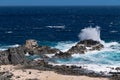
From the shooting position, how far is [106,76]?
52.3m

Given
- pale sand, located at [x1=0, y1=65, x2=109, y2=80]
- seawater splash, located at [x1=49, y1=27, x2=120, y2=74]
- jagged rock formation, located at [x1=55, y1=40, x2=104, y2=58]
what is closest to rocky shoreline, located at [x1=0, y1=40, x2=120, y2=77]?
jagged rock formation, located at [x1=55, y1=40, x2=104, y2=58]

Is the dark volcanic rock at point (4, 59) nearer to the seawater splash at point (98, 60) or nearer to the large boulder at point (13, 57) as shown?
the large boulder at point (13, 57)

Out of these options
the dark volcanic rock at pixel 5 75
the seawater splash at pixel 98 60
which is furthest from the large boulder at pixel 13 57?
the dark volcanic rock at pixel 5 75

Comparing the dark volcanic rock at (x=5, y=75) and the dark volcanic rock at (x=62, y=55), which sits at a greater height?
the dark volcanic rock at (x=5, y=75)

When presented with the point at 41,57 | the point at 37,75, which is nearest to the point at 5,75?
the point at 37,75

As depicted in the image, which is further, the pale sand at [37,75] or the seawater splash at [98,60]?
the seawater splash at [98,60]

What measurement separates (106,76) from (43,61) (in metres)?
11.1

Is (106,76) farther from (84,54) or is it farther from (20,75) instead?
(84,54)

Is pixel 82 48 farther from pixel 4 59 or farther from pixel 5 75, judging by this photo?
pixel 5 75

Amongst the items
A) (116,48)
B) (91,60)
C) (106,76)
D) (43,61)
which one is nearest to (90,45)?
(116,48)

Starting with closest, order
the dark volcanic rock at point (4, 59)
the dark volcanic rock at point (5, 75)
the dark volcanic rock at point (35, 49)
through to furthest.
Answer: the dark volcanic rock at point (5, 75), the dark volcanic rock at point (4, 59), the dark volcanic rock at point (35, 49)

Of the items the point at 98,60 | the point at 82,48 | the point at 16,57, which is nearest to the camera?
the point at 16,57

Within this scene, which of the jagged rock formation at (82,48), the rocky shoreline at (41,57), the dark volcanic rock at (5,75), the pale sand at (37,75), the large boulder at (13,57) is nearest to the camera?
the dark volcanic rock at (5,75)

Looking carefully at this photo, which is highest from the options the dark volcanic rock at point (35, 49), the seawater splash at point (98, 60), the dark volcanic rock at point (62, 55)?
the dark volcanic rock at point (35, 49)
